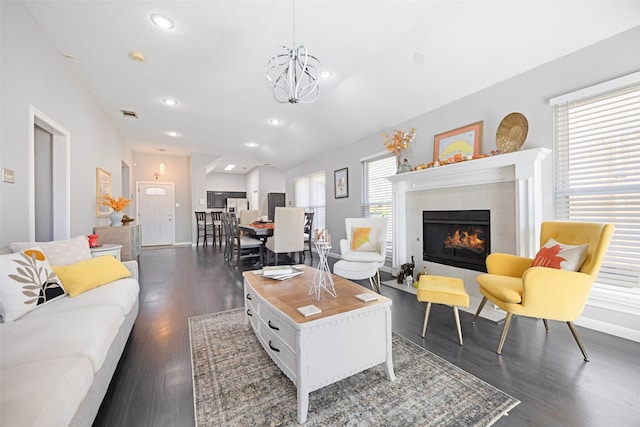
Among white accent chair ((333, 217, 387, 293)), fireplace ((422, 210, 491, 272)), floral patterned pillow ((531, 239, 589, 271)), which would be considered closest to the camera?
floral patterned pillow ((531, 239, 589, 271))

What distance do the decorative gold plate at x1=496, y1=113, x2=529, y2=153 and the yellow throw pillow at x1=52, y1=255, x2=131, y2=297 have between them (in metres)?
3.83

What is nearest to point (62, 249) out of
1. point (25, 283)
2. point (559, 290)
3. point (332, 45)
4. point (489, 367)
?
point (25, 283)

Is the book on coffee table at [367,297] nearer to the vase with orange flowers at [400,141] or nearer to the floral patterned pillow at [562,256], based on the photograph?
the floral patterned pillow at [562,256]

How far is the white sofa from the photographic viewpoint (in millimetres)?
773

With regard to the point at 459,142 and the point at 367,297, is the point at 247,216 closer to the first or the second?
the point at 459,142

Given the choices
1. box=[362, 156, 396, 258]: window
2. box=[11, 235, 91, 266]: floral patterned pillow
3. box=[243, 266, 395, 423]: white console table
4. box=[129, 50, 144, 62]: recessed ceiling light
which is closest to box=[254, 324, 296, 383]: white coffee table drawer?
box=[243, 266, 395, 423]: white console table

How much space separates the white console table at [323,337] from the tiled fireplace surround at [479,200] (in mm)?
1685

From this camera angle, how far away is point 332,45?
8.93 ft

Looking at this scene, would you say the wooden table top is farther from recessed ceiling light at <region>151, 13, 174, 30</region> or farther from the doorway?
the doorway

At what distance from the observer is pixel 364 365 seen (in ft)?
4.86

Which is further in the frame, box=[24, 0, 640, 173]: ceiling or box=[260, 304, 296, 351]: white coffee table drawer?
box=[24, 0, 640, 173]: ceiling

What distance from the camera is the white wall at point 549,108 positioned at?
2.03 m

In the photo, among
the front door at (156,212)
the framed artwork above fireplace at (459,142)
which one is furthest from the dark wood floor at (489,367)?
the front door at (156,212)

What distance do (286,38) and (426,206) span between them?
2715 mm
